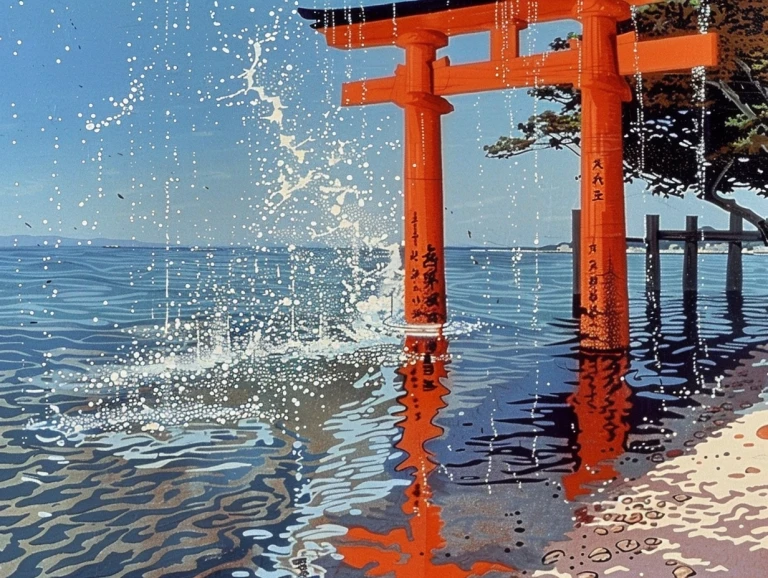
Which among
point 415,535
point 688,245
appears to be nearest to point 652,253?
point 688,245

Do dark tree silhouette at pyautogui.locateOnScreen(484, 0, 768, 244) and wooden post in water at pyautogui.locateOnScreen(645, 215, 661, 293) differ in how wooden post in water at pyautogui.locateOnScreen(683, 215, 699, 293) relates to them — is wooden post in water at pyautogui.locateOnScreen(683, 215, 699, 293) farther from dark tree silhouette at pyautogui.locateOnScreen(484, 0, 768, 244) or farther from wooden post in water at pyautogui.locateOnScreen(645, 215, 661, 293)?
dark tree silhouette at pyautogui.locateOnScreen(484, 0, 768, 244)

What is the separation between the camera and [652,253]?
506cm

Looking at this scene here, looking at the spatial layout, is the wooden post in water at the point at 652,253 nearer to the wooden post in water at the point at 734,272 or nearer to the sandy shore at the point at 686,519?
the wooden post in water at the point at 734,272

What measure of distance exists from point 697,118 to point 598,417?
2.52 metres

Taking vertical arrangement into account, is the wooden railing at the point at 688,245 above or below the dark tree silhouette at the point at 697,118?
below

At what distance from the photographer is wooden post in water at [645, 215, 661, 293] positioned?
506 cm

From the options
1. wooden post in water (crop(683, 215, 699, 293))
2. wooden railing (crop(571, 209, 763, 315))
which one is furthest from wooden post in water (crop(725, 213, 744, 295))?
wooden post in water (crop(683, 215, 699, 293))

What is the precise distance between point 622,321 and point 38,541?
234 cm

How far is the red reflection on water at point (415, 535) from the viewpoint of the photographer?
1.47m

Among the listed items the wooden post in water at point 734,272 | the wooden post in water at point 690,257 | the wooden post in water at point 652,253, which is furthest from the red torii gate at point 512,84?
the wooden post in water at point 734,272

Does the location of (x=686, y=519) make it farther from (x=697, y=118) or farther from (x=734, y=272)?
(x=734, y=272)

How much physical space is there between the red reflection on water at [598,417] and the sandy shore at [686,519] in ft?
0.27

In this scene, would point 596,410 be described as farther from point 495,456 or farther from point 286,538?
point 286,538

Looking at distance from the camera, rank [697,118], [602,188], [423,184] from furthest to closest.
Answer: [697,118] < [423,184] < [602,188]
